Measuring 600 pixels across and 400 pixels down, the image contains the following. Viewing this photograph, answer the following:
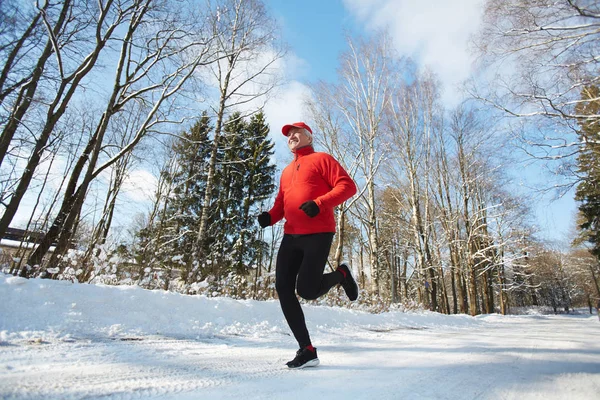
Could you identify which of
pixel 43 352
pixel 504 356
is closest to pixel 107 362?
pixel 43 352

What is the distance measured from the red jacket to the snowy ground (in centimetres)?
94

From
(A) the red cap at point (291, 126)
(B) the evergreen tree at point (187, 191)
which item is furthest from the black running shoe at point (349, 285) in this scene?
(B) the evergreen tree at point (187, 191)

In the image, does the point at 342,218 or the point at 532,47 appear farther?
the point at 342,218

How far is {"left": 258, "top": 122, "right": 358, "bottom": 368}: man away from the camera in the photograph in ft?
6.81

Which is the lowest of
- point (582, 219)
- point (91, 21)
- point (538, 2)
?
point (91, 21)

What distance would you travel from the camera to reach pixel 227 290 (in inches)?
284

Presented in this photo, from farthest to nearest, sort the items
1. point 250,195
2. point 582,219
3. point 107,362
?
point 582,219 < point 250,195 < point 107,362

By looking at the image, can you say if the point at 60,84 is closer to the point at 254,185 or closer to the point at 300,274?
the point at 300,274

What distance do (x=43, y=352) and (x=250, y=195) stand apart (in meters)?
16.7

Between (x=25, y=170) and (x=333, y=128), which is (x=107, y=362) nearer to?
(x=25, y=170)

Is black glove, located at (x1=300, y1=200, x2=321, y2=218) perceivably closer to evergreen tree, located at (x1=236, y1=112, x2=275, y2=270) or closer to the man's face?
the man's face

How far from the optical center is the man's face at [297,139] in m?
2.54

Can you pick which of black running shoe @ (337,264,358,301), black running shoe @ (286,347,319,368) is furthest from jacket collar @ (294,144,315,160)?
black running shoe @ (286,347,319,368)

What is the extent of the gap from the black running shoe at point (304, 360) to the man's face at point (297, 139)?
5.02ft
